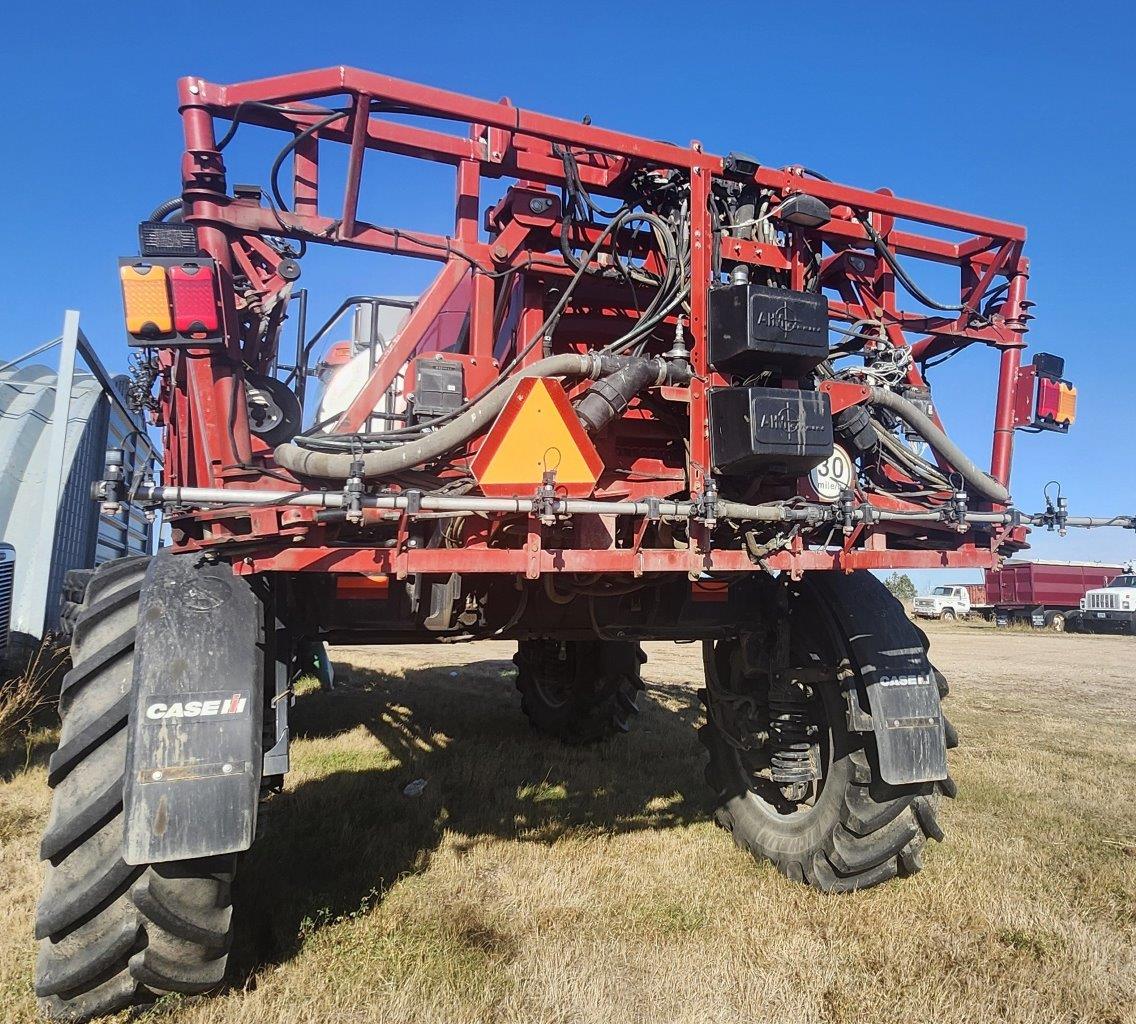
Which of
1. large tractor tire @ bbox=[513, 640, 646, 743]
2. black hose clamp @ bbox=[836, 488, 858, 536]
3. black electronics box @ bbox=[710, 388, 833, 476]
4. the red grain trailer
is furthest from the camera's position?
the red grain trailer

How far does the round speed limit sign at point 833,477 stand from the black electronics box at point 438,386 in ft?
4.71

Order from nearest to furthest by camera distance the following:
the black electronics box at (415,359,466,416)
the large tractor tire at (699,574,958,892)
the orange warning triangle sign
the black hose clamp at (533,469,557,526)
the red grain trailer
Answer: the black hose clamp at (533,469,557,526) → the orange warning triangle sign → the black electronics box at (415,359,466,416) → the large tractor tire at (699,574,958,892) → the red grain trailer

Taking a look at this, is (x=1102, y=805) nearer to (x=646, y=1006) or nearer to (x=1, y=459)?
(x=646, y=1006)

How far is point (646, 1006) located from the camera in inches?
103

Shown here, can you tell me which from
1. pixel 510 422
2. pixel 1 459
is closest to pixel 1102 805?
pixel 510 422

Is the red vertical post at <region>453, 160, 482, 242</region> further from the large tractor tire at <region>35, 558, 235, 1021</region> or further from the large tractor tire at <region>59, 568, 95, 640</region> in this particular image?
the large tractor tire at <region>59, 568, 95, 640</region>

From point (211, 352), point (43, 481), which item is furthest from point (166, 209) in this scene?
point (43, 481)

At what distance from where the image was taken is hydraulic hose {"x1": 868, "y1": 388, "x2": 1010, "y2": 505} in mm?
3398

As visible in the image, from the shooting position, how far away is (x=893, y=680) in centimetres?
338

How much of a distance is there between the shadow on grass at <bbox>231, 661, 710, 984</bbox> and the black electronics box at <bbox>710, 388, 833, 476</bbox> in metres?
2.25

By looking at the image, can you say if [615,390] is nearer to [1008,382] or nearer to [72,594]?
[1008,382]

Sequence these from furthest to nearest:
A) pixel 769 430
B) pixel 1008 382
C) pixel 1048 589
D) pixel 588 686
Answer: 1. pixel 1048 589
2. pixel 588 686
3. pixel 1008 382
4. pixel 769 430

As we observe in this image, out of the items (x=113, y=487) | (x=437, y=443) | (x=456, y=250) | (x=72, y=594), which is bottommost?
(x=72, y=594)

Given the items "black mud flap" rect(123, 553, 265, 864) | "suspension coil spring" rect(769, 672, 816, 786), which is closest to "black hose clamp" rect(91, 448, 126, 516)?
"black mud flap" rect(123, 553, 265, 864)
